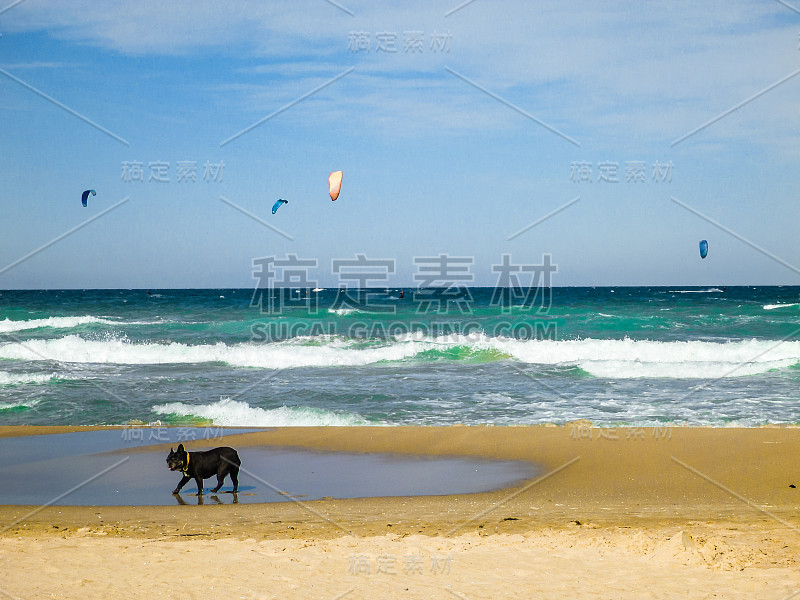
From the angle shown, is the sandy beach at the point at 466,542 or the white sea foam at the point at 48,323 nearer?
the sandy beach at the point at 466,542

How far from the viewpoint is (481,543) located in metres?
4.59

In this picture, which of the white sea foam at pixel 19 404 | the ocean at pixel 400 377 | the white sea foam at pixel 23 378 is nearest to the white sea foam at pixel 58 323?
the ocean at pixel 400 377

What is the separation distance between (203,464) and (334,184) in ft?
33.2

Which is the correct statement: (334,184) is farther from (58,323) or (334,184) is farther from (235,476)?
(58,323)

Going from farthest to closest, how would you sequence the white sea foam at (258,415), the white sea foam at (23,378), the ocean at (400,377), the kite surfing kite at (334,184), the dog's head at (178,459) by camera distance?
the kite surfing kite at (334,184), the white sea foam at (23,378), the ocean at (400,377), the white sea foam at (258,415), the dog's head at (178,459)

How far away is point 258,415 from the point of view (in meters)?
10.5

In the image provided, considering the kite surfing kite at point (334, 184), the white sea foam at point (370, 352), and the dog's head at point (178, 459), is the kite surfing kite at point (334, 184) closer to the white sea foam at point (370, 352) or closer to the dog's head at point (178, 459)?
the white sea foam at point (370, 352)

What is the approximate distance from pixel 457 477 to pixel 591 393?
619 centimetres

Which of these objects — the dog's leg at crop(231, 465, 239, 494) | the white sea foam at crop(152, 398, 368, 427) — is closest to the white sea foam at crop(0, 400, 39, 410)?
the white sea foam at crop(152, 398, 368, 427)

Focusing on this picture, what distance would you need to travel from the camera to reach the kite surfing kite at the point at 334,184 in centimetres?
1517

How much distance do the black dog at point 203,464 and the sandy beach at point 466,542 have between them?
14.5 inches

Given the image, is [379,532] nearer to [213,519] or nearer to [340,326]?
[213,519]

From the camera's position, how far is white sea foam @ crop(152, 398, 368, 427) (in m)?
10.2

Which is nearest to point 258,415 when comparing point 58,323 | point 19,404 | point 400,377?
point 19,404
